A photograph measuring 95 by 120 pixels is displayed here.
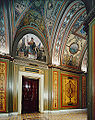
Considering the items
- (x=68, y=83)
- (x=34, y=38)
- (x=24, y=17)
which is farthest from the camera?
(x=68, y=83)

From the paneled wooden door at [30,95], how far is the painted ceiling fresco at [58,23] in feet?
8.07

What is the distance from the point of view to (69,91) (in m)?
12.2

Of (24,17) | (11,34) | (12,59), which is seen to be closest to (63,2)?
(24,17)

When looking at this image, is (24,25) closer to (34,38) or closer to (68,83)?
(34,38)

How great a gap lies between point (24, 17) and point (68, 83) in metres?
6.58

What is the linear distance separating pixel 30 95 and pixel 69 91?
3635mm

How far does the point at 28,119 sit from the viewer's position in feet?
24.7

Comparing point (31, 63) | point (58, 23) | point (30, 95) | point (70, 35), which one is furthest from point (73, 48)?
point (30, 95)

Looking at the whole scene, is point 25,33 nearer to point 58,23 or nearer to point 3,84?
point 58,23

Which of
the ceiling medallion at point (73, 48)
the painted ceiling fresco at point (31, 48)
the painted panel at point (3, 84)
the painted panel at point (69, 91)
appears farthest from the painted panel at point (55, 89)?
the painted panel at point (3, 84)

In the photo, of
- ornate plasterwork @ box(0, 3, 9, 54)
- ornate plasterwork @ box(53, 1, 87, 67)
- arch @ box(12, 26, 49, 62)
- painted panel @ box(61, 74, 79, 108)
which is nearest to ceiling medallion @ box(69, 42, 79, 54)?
ornate plasterwork @ box(53, 1, 87, 67)

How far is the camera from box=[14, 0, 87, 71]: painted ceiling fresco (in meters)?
9.31

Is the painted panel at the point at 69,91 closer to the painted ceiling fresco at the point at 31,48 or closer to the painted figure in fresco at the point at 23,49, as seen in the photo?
the painted ceiling fresco at the point at 31,48

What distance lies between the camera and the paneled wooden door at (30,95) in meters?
10.2
